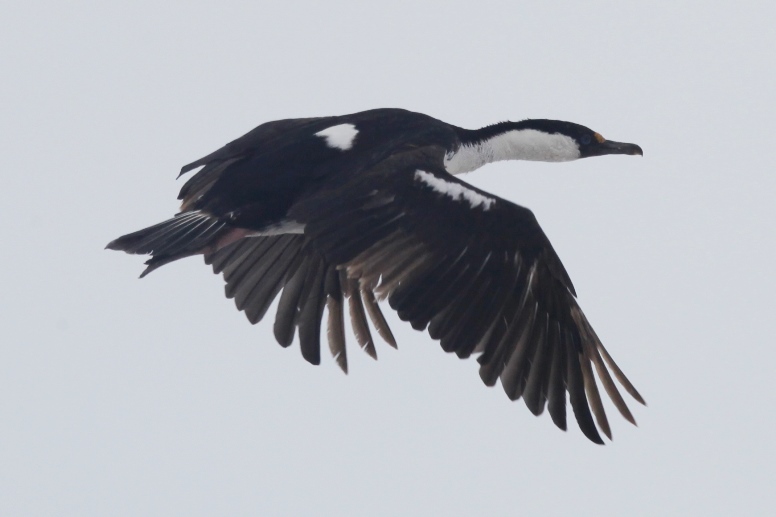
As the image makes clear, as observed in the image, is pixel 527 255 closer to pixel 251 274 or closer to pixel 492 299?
pixel 492 299

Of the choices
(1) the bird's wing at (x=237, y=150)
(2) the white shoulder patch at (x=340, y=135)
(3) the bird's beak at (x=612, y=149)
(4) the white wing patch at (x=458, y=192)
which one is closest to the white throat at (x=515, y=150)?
(3) the bird's beak at (x=612, y=149)

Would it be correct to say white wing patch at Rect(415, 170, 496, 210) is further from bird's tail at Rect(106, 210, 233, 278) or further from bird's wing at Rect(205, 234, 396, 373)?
bird's tail at Rect(106, 210, 233, 278)

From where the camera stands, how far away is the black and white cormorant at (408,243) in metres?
8.85

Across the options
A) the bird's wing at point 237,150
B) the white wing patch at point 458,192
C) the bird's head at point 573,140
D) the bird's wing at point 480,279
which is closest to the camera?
the bird's wing at point 480,279

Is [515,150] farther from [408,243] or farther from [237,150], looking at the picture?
[408,243]

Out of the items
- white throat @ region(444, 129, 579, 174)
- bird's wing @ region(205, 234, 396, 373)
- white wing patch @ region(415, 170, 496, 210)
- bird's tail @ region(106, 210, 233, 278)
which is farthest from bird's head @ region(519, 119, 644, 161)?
bird's tail @ region(106, 210, 233, 278)

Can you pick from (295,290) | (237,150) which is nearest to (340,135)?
(237,150)

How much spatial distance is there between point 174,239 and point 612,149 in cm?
378

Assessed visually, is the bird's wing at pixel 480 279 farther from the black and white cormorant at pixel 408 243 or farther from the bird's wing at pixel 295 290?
the bird's wing at pixel 295 290

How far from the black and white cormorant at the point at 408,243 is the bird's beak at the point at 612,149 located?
149cm

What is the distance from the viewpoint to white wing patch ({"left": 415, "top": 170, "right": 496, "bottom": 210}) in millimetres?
8969

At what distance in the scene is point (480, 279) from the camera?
892 centimetres

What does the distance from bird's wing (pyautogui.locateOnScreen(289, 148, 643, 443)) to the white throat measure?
5.17 ft

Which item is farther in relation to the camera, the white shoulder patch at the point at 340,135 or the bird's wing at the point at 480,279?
the white shoulder patch at the point at 340,135
